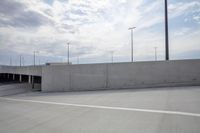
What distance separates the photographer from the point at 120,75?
1584 cm

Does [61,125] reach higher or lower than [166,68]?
lower

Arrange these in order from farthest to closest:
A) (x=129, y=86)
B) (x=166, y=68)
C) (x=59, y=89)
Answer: (x=59, y=89), (x=129, y=86), (x=166, y=68)

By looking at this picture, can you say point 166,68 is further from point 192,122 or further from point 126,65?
point 192,122

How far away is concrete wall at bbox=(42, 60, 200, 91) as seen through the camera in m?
13.9

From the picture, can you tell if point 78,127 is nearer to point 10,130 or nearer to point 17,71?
point 10,130

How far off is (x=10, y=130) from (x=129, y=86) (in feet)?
35.0

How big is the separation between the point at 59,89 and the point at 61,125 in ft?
42.6

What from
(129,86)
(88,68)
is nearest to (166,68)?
(129,86)

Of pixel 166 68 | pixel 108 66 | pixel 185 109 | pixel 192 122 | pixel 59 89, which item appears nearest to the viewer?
pixel 192 122

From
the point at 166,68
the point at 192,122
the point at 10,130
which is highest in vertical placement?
the point at 166,68

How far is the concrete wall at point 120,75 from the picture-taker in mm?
13945

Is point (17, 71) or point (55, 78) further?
point (17, 71)

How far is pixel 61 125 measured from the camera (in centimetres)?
618

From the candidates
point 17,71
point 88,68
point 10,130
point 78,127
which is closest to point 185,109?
point 78,127
